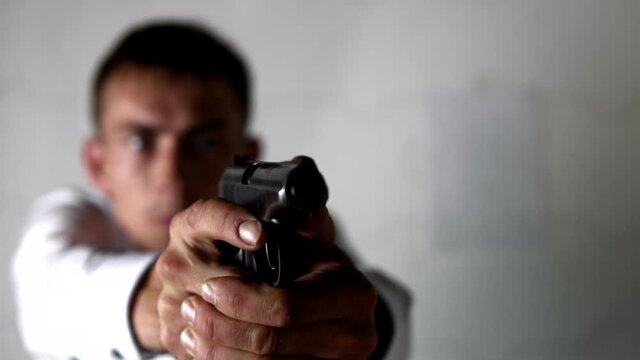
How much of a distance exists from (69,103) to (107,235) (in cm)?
21

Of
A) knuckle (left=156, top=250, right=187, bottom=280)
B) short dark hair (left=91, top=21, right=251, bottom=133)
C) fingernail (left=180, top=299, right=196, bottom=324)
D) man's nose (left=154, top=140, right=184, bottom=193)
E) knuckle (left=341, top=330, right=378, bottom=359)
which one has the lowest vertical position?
knuckle (left=341, top=330, right=378, bottom=359)

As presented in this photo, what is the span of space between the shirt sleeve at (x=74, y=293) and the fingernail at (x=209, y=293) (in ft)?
0.34

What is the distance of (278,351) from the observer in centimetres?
29

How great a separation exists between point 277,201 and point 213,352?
0.10m

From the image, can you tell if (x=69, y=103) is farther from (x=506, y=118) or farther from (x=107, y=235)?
(x=506, y=118)

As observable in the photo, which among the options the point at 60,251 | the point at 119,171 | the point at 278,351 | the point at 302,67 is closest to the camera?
the point at 278,351

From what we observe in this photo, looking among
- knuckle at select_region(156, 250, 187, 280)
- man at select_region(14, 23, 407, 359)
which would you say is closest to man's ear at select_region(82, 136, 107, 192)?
man at select_region(14, 23, 407, 359)

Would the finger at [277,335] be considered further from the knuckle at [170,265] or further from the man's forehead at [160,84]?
the man's forehead at [160,84]

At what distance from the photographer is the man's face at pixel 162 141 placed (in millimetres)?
548

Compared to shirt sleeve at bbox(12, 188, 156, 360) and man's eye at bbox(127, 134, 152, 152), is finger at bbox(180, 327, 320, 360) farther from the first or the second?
man's eye at bbox(127, 134, 152, 152)

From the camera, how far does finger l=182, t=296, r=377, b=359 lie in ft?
0.92

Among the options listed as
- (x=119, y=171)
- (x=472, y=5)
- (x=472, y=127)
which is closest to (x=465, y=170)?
(x=472, y=127)

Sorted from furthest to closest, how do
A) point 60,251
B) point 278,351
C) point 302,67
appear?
point 302,67 → point 60,251 → point 278,351

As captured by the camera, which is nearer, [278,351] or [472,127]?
[278,351]
